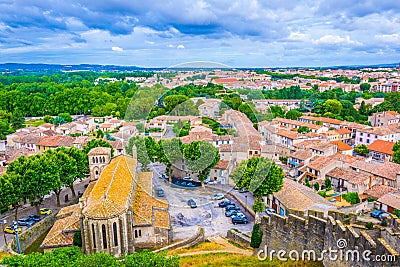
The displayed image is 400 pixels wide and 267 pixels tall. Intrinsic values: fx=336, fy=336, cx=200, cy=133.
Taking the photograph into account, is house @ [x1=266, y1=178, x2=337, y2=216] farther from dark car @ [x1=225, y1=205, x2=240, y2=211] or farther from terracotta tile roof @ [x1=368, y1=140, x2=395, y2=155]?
terracotta tile roof @ [x1=368, y1=140, x2=395, y2=155]

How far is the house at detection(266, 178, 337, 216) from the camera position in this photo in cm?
1836

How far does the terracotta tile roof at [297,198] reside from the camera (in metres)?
18.5

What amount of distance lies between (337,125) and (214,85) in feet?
139

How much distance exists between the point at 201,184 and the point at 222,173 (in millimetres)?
651

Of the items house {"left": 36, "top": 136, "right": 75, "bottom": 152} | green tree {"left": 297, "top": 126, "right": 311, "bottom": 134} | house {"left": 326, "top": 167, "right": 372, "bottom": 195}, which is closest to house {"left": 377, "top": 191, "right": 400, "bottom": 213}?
house {"left": 326, "top": 167, "right": 372, "bottom": 195}

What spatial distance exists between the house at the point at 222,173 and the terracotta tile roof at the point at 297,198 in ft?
34.8

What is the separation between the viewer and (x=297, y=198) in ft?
63.9

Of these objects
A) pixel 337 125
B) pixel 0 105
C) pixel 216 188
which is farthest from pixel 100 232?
pixel 0 105

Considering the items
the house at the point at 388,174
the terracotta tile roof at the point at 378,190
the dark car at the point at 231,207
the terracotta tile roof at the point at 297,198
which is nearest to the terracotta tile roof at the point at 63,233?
the dark car at the point at 231,207

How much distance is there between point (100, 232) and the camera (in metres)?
14.1

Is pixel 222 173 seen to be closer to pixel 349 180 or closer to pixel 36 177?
pixel 36 177

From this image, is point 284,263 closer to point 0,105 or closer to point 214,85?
point 214,85

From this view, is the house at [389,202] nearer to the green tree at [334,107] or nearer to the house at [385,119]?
the house at [385,119]

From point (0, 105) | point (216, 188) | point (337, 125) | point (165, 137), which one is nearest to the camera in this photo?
point (165, 137)
